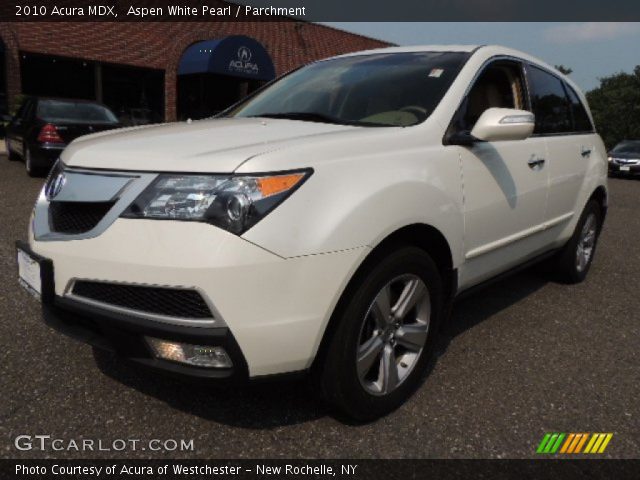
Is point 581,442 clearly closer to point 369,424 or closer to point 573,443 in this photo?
point 573,443

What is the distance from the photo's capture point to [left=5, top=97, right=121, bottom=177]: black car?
8.52 meters

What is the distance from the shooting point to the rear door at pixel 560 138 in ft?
11.5

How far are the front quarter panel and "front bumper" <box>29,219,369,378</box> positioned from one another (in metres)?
0.06

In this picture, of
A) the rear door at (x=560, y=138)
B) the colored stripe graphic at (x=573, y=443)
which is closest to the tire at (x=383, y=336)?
the colored stripe graphic at (x=573, y=443)

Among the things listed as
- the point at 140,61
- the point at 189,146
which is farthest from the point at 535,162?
the point at 140,61

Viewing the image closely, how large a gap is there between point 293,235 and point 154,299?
0.52 metres

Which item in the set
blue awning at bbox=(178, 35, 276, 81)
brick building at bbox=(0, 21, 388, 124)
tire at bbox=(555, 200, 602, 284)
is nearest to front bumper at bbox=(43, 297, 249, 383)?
tire at bbox=(555, 200, 602, 284)

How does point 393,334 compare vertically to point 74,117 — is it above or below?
above

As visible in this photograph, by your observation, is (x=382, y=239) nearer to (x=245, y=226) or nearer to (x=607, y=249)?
(x=245, y=226)

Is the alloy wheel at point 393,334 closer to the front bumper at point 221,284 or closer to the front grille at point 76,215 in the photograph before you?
the front bumper at point 221,284

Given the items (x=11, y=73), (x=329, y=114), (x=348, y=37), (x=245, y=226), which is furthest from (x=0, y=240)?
(x=348, y=37)

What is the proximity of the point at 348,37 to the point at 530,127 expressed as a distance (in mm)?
24191

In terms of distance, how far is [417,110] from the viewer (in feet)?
8.76

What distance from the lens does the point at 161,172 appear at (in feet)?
6.26
